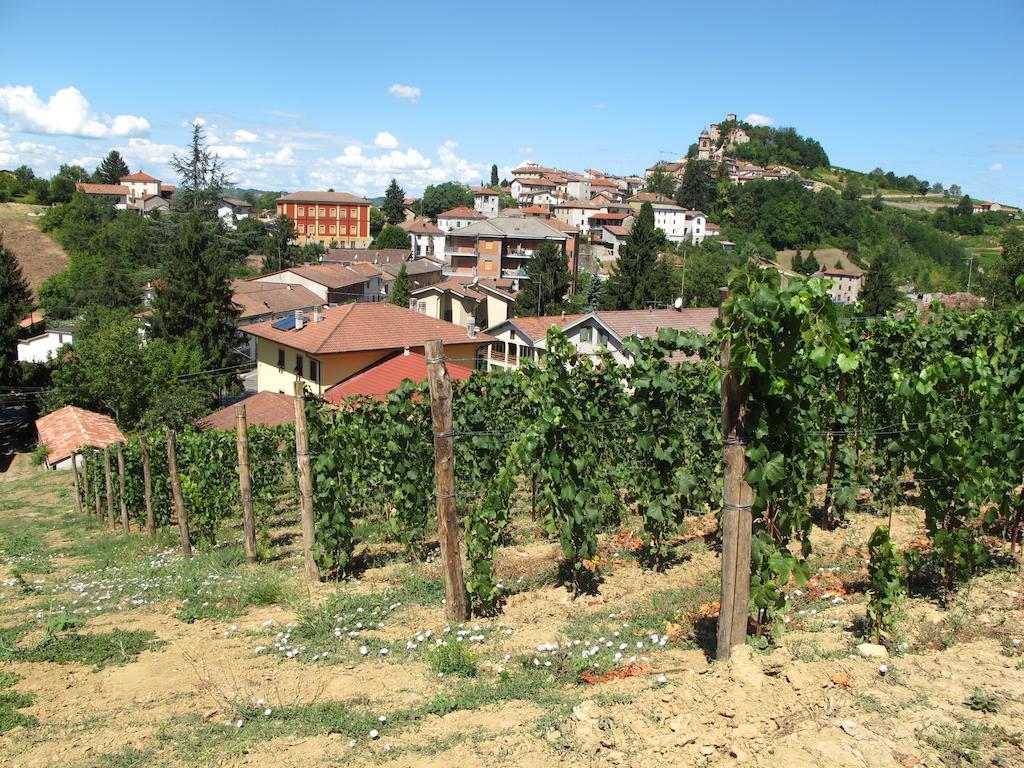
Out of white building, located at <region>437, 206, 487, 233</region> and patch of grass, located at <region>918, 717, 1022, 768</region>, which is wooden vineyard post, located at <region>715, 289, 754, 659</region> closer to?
patch of grass, located at <region>918, 717, 1022, 768</region>

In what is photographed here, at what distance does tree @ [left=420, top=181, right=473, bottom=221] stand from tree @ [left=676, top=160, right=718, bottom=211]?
3891 cm

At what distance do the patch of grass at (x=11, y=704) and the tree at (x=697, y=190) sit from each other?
443 feet

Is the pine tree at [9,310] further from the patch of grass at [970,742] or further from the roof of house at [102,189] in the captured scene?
the roof of house at [102,189]

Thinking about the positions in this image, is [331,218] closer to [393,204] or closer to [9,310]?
[393,204]

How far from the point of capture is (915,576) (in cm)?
751

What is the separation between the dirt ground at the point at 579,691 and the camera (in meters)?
4.59

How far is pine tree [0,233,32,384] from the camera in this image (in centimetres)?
3500

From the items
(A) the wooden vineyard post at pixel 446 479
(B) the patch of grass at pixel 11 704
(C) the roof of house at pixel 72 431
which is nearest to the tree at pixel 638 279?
(C) the roof of house at pixel 72 431

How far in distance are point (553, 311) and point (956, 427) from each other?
4606 centimetres

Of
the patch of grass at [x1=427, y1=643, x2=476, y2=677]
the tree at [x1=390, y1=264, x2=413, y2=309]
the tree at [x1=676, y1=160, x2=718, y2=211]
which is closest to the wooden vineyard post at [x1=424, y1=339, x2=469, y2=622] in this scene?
the patch of grass at [x1=427, y1=643, x2=476, y2=677]

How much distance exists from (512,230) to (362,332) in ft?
166

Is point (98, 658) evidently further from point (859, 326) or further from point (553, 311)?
point (553, 311)

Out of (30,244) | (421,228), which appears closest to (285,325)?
(30,244)

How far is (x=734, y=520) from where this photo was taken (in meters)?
5.38
